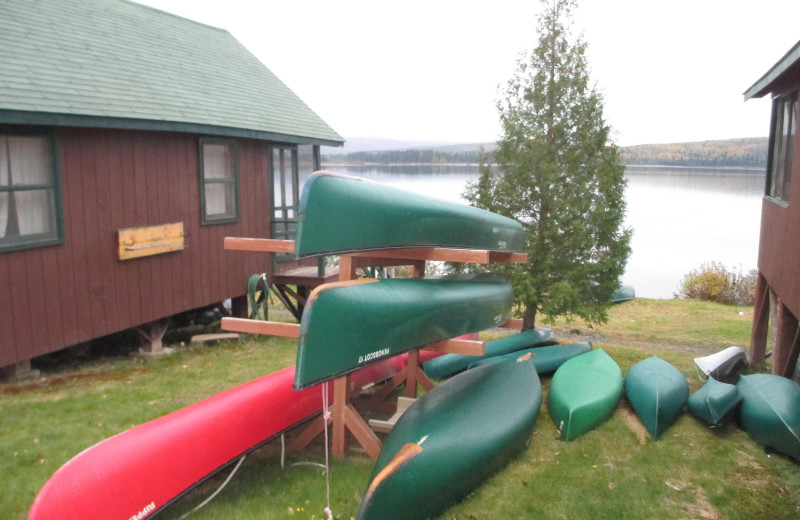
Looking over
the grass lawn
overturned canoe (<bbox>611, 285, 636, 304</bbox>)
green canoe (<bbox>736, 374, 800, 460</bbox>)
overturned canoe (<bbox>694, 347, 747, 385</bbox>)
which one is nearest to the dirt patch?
the grass lawn

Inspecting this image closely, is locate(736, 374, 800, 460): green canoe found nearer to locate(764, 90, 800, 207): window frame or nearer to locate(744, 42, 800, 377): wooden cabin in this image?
locate(744, 42, 800, 377): wooden cabin

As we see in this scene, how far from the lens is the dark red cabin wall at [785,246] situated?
22.9 ft

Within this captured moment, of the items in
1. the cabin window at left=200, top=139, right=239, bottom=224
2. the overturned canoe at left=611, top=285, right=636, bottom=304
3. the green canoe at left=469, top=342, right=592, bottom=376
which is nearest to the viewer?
the green canoe at left=469, top=342, right=592, bottom=376

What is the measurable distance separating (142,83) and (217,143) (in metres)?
1.58

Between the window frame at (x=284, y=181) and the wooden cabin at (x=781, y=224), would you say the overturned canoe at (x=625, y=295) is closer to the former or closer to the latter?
the wooden cabin at (x=781, y=224)

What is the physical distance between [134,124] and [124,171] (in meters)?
0.76

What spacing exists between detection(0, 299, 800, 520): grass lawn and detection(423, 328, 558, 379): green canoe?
149cm

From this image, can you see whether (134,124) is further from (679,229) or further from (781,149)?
(679,229)

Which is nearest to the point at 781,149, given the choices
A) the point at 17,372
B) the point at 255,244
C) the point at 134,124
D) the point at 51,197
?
the point at 255,244

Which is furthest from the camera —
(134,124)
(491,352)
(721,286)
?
(721,286)

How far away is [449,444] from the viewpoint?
17.0ft

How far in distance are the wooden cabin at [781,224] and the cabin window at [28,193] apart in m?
8.78

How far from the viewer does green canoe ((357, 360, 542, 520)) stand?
182 inches

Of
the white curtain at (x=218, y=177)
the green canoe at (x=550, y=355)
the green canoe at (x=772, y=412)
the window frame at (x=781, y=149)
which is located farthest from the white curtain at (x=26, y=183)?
the window frame at (x=781, y=149)
